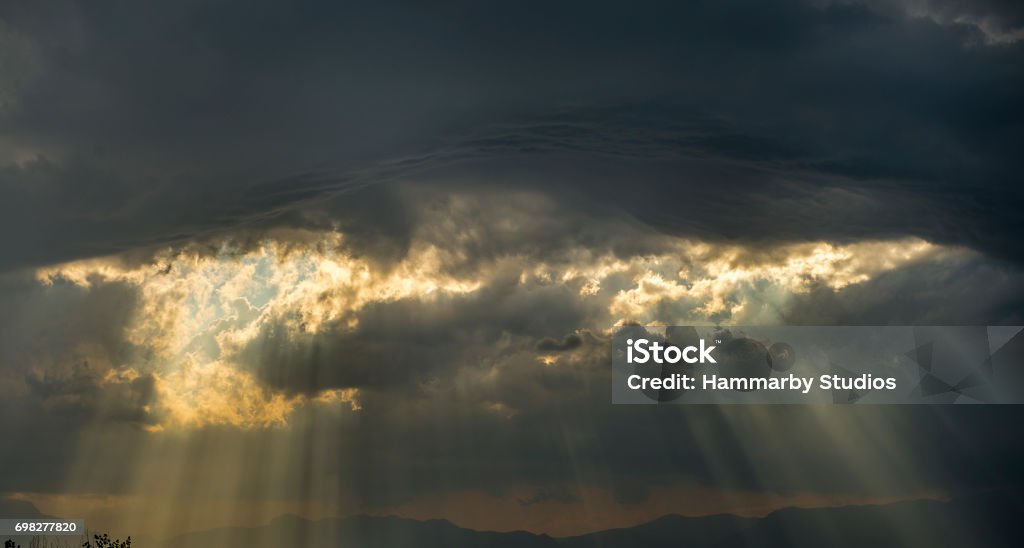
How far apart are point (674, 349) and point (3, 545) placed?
287 feet

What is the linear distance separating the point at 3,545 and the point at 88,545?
18.3 m

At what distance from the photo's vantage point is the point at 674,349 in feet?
304

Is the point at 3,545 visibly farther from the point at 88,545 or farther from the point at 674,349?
the point at 674,349

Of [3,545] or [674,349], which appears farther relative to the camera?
[3,545]

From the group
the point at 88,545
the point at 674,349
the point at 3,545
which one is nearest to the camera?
the point at 674,349

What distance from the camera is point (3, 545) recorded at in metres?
115

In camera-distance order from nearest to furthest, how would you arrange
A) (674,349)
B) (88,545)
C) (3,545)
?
(674,349) → (3,545) → (88,545)

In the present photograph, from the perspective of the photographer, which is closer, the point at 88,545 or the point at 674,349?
the point at 674,349

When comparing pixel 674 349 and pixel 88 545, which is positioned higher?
pixel 674 349

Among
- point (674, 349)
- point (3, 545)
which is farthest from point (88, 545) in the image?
point (674, 349)

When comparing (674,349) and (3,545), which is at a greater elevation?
(674,349)

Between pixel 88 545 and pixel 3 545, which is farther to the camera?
pixel 88 545

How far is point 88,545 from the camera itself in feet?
434
